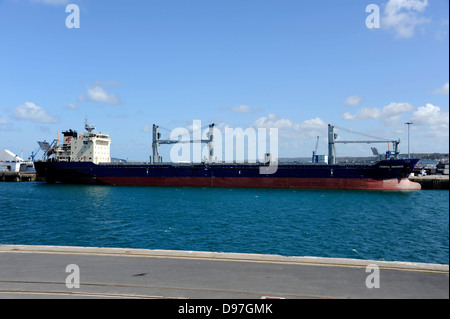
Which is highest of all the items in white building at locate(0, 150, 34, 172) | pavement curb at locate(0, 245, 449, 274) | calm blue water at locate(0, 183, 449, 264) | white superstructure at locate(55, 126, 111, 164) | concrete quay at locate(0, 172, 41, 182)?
white superstructure at locate(55, 126, 111, 164)

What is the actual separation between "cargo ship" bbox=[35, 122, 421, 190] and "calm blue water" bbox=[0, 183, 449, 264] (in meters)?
10.8

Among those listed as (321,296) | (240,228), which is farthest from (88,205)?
(321,296)

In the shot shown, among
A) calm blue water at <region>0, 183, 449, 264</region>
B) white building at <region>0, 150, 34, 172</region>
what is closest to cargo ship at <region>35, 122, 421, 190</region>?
calm blue water at <region>0, 183, 449, 264</region>

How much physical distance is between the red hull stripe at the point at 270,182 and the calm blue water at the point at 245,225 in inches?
401

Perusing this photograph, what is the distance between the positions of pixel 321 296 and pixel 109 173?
62.1m

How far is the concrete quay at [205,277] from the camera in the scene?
871 cm

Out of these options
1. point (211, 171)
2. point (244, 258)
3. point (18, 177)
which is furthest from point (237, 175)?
point (18, 177)

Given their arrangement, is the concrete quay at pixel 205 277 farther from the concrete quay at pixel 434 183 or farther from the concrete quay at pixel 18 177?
the concrete quay at pixel 18 177

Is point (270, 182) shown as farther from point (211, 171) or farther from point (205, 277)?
point (205, 277)

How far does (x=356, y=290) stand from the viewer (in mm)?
8852

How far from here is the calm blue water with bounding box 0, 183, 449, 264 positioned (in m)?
21.7

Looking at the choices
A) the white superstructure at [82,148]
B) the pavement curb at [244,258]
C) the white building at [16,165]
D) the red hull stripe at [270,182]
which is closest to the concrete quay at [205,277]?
the pavement curb at [244,258]

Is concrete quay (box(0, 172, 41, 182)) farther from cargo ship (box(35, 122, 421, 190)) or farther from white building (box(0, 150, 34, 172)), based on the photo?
white building (box(0, 150, 34, 172))
